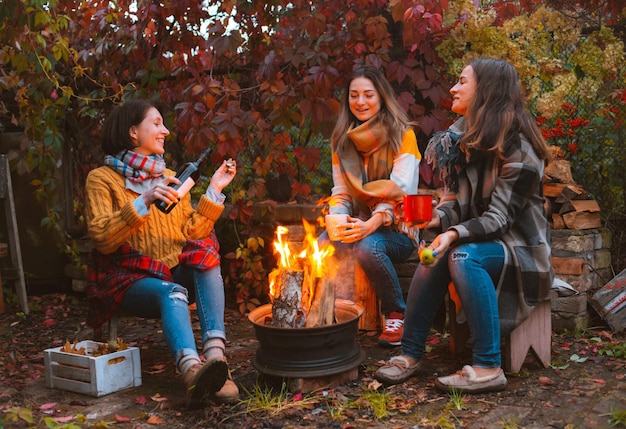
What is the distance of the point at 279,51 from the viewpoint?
4.20m

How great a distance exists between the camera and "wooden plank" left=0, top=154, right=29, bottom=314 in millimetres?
4746

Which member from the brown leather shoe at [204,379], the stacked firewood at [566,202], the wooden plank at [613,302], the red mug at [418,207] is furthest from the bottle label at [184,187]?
the wooden plank at [613,302]

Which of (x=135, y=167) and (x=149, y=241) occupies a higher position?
(x=135, y=167)

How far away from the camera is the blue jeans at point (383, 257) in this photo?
3664 millimetres

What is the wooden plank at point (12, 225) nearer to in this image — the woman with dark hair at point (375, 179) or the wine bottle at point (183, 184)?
the wine bottle at point (183, 184)

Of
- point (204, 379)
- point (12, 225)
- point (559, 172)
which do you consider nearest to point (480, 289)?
point (204, 379)

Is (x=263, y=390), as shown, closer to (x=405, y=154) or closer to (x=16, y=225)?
(x=405, y=154)

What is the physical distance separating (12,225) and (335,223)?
252 cm

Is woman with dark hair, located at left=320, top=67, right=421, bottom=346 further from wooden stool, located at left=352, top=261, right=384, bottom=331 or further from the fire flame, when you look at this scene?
the fire flame

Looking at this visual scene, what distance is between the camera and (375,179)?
387cm

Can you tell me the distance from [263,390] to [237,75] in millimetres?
2372

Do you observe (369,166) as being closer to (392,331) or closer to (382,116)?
(382,116)

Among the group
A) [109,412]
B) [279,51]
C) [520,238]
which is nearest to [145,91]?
[279,51]

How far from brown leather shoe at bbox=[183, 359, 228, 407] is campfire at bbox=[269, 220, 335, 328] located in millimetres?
457
